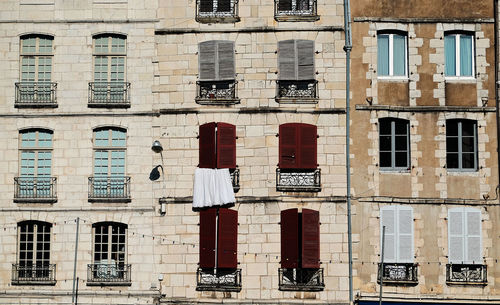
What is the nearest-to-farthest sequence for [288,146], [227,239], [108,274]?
[227,239] → [288,146] → [108,274]

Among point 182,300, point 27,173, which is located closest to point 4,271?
point 27,173

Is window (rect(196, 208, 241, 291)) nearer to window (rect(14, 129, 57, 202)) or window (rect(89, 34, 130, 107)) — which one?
window (rect(89, 34, 130, 107))

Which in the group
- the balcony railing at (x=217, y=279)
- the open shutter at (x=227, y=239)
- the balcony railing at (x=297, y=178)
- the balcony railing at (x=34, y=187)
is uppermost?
the balcony railing at (x=297, y=178)

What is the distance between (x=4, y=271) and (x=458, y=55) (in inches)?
658

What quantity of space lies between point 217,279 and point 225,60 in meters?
7.24

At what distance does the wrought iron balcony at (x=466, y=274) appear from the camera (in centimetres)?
3722

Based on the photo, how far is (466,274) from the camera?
37344mm

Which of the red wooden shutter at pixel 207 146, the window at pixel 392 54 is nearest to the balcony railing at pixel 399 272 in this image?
the window at pixel 392 54

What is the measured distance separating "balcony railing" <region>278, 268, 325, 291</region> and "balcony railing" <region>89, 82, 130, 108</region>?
303 inches

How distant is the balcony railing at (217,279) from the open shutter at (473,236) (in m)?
7.52

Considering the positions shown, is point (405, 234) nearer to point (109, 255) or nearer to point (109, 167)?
point (109, 255)

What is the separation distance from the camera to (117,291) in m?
37.6

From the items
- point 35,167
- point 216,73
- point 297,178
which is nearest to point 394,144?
point 297,178

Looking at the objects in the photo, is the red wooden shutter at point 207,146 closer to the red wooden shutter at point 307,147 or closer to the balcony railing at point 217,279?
the red wooden shutter at point 307,147
